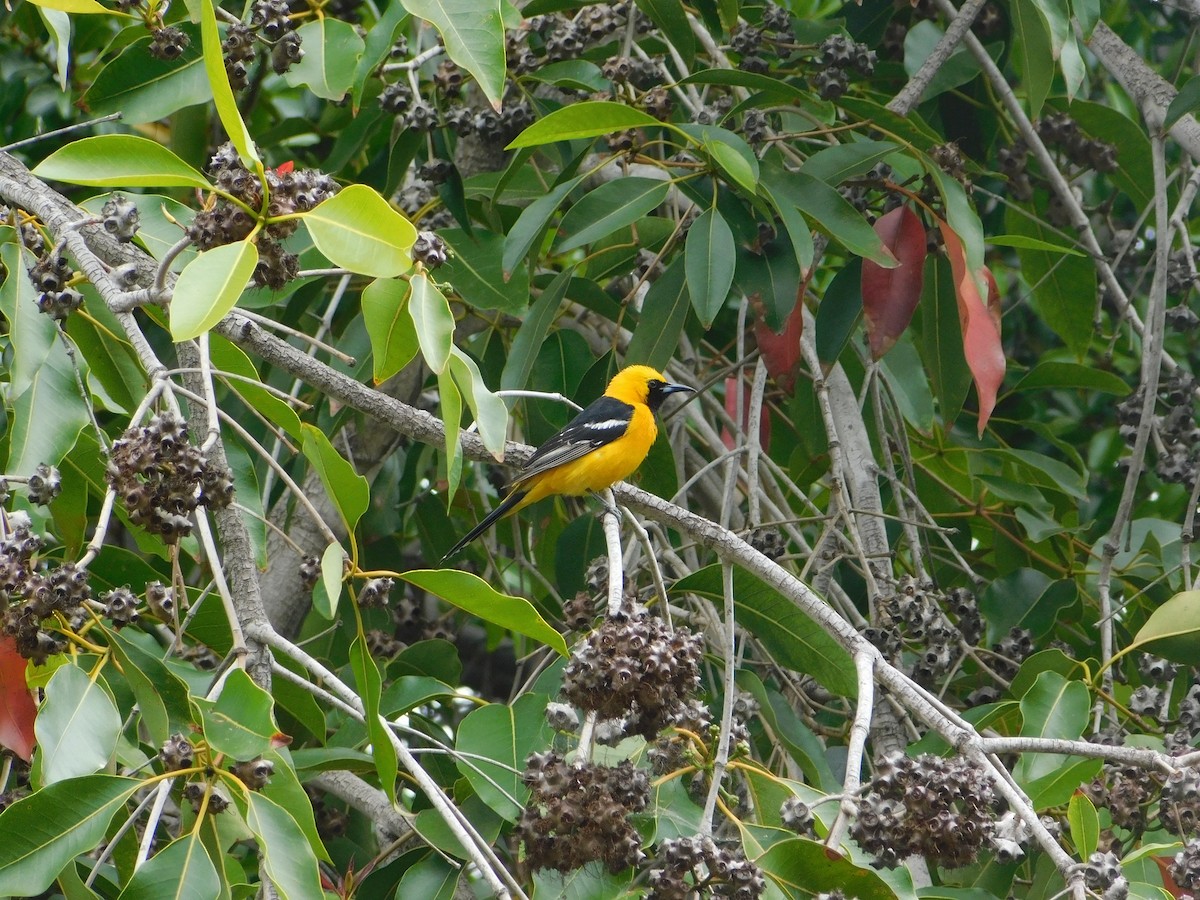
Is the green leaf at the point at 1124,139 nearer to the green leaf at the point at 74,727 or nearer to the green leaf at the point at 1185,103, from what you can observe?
the green leaf at the point at 1185,103

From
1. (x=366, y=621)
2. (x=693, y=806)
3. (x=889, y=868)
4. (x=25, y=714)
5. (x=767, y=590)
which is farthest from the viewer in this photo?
(x=366, y=621)

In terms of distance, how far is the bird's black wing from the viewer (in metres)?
4.05

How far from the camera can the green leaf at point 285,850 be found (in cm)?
206

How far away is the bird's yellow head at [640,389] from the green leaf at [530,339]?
57 cm

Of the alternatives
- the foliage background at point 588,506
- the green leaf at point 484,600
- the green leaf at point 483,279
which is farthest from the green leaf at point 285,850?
the green leaf at point 483,279

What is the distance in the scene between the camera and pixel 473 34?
2.46m

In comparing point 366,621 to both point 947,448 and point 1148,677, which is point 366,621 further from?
point 1148,677

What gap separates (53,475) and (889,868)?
158cm

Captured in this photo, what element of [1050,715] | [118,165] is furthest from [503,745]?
[118,165]

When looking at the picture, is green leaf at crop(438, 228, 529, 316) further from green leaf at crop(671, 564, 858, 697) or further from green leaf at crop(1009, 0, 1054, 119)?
green leaf at crop(1009, 0, 1054, 119)

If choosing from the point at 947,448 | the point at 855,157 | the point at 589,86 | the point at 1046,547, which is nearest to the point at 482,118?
the point at 589,86

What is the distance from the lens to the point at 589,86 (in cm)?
375

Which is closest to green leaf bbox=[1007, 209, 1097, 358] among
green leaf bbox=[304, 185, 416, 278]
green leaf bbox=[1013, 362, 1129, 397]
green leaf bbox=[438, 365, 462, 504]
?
green leaf bbox=[1013, 362, 1129, 397]

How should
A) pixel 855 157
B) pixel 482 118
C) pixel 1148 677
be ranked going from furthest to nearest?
pixel 482 118 → pixel 855 157 → pixel 1148 677
